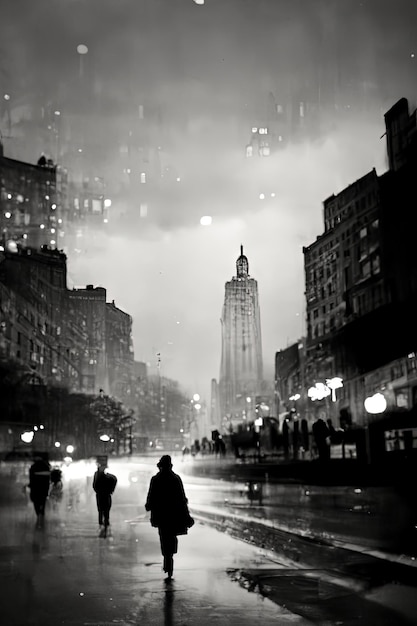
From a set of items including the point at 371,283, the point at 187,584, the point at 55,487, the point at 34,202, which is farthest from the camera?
the point at 34,202

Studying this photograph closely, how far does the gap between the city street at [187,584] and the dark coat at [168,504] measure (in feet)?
2.22

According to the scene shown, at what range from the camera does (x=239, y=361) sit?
130 metres

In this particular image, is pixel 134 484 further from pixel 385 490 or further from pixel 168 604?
pixel 168 604

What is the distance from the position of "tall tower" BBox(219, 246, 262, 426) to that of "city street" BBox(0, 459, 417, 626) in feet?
289

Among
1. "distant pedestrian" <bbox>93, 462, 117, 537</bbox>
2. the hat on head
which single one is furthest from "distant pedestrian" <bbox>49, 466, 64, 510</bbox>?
the hat on head

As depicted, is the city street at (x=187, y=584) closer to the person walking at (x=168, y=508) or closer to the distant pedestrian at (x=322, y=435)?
the person walking at (x=168, y=508)

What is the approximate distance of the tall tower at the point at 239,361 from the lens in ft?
359

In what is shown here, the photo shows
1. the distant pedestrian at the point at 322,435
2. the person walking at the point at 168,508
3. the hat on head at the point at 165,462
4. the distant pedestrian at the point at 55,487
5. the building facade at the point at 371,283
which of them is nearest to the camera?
the person walking at the point at 168,508

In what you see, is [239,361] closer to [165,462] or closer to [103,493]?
[103,493]

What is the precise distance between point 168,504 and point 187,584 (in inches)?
55.9

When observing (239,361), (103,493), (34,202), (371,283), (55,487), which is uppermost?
(34,202)

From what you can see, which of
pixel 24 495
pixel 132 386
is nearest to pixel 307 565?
pixel 24 495

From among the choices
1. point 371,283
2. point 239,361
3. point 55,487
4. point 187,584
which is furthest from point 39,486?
point 239,361

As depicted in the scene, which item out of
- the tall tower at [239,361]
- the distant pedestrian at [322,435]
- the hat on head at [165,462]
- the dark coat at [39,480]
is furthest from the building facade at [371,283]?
the tall tower at [239,361]
